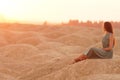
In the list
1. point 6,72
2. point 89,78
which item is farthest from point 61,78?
point 6,72

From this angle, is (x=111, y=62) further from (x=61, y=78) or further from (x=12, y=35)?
(x=12, y=35)

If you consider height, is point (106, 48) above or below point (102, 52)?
above

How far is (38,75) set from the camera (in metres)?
18.3

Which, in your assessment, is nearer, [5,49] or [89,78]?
[89,78]

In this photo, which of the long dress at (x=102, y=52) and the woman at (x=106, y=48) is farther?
the long dress at (x=102, y=52)

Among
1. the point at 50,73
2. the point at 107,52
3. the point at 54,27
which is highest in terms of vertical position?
the point at 107,52

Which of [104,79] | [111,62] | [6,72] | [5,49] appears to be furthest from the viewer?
[5,49]

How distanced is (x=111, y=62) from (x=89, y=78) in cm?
211

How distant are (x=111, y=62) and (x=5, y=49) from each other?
20.6 meters

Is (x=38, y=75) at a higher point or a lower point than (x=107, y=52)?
lower

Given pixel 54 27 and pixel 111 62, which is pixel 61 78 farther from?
pixel 54 27

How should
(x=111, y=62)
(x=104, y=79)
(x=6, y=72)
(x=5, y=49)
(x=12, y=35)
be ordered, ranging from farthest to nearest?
(x=12, y=35), (x=5, y=49), (x=6, y=72), (x=111, y=62), (x=104, y=79)

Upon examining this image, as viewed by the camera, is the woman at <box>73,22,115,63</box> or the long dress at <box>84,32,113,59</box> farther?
the long dress at <box>84,32,113,59</box>

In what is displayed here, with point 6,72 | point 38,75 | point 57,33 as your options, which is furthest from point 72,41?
point 38,75
